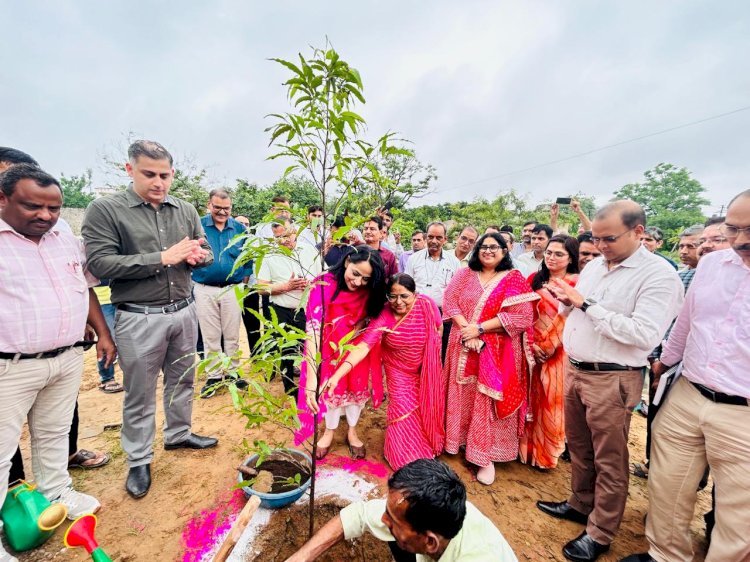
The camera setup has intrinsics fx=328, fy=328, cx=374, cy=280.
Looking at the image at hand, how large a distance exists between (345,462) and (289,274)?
2.01 meters

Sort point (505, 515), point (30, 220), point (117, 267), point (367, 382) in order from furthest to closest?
point (367, 382) < point (505, 515) < point (117, 267) < point (30, 220)

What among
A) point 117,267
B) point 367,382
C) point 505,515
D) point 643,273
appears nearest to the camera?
point 643,273

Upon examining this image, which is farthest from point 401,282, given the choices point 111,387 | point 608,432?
point 111,387

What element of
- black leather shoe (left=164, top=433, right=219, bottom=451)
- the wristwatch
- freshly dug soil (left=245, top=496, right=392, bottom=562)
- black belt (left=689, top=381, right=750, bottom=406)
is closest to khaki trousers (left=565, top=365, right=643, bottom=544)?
black belt (left=689, top=381, right=750, bottom=406)

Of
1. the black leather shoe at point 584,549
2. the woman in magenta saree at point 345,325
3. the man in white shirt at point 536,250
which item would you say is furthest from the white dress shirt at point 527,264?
the black leather shoe at point 584,549

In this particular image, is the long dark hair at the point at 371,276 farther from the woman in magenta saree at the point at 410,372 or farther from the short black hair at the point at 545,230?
the short black hair at the point at 545,230

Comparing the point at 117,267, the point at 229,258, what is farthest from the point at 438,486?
the point at 229,258

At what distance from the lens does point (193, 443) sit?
2.87 metres

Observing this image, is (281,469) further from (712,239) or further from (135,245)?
(712,239)

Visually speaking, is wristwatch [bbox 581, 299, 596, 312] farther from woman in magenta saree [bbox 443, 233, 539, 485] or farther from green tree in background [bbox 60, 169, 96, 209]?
green tree in background [bbox 60, 169, 96, 209]

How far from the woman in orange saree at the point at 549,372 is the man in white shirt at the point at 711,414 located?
0.84 metres

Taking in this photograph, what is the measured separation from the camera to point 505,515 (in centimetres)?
236

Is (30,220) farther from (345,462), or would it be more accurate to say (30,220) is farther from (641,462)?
(641,462)

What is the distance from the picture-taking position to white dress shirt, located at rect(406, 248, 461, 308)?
14.0 ft
